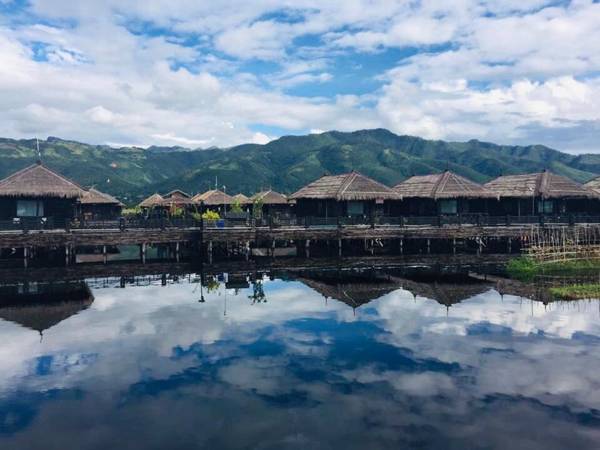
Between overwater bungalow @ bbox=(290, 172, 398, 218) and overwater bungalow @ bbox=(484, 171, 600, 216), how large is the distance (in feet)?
32.6

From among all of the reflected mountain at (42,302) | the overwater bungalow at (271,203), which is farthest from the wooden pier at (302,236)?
the overwater bungalow at (271,203)

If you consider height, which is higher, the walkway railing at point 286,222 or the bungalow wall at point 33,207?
the bungalow wall at point 33,207

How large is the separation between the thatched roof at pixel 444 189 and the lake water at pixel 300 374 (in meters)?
17.1

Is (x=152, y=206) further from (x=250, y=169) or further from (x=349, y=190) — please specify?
(x=250, y=169)

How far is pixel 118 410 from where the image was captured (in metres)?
10.1

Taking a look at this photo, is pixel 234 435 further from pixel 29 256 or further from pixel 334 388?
pixel 29 256

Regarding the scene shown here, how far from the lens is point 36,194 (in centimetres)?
3100

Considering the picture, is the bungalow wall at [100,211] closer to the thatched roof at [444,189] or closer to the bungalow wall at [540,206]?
the thatched roof at [444,189]

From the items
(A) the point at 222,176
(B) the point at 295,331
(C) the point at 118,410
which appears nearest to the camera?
(C) the point at 118,410

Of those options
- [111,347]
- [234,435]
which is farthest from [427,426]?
[111,347]

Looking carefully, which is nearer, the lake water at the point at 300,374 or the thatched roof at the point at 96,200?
the lake water at the point at 300,374

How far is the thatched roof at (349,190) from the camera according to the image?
3512cm

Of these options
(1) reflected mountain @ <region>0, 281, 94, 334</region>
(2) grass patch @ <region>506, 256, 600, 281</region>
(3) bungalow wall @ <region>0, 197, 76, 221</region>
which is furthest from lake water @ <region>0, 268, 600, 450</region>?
(3) bungalow wall @ <region>0, 197, 76, 221</region>

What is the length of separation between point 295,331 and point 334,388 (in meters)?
5.07
